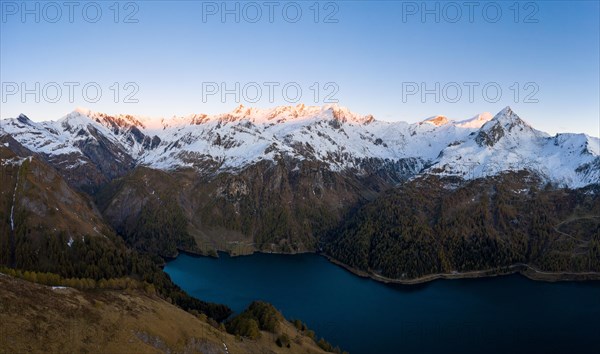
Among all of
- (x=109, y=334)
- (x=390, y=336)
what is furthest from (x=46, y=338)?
(x=390, y=336)

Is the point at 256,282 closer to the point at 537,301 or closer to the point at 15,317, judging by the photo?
the point at 537,301

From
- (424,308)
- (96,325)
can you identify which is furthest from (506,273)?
(96,325)

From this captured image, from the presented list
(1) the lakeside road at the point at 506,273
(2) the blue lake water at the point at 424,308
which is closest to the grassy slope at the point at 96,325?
(2) the blue lake water at the point at 424,308

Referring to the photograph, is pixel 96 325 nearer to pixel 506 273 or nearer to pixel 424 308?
pixel 424 308

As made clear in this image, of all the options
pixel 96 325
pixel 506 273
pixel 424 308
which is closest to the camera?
pixel 96 325

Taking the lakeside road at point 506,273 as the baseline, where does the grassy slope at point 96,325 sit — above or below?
above

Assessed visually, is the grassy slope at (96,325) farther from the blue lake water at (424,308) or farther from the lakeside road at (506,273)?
the lakeside road at (506,273)
